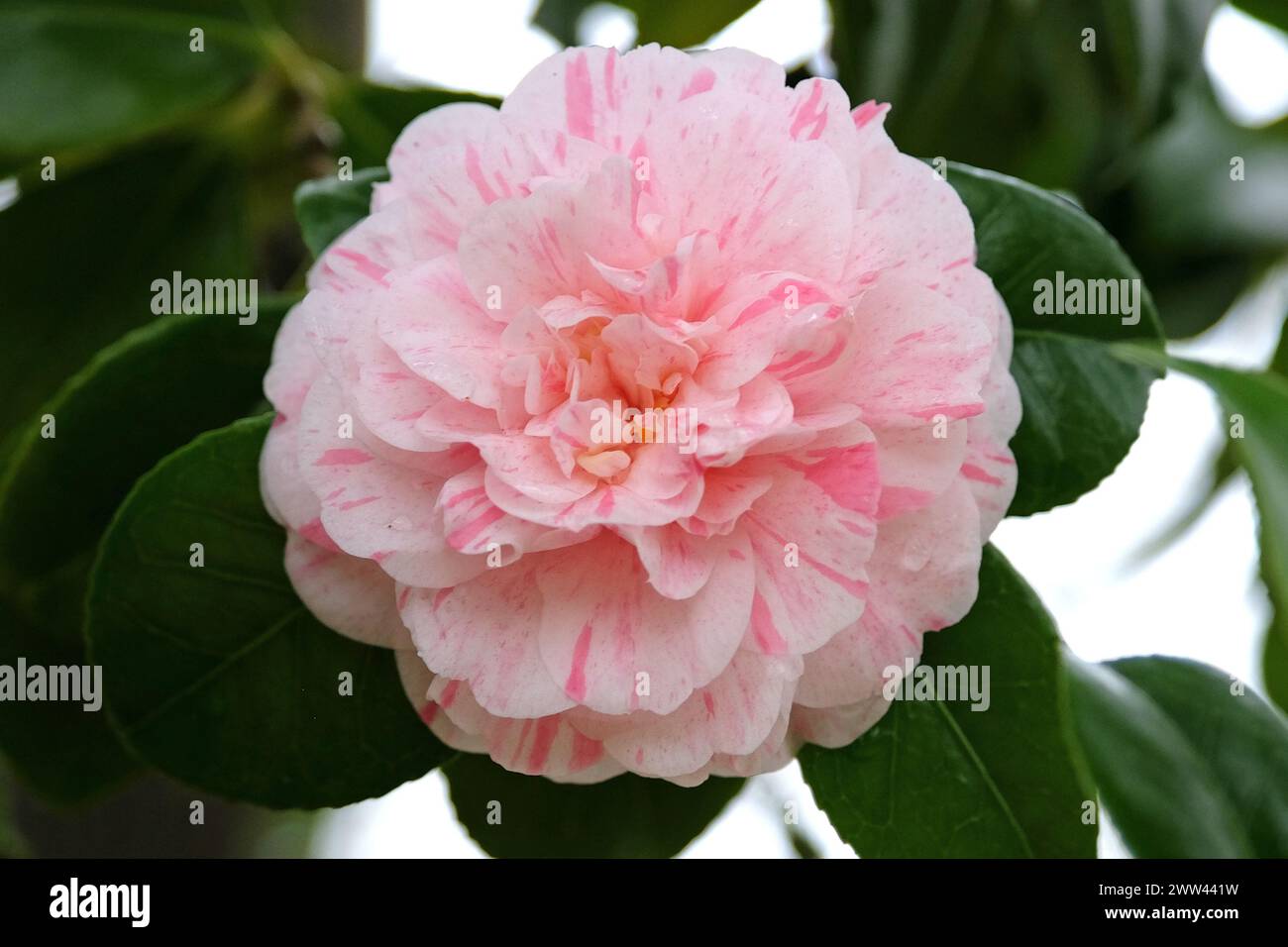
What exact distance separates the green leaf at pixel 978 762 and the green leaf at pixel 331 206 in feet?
1.33

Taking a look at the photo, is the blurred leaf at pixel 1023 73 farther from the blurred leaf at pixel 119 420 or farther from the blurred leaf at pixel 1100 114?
the blurred leaf at pixel 119 420

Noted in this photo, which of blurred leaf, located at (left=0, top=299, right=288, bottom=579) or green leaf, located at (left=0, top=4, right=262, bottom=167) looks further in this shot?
green leaf, located at (left=0, top=4, right=262, bottom=167)

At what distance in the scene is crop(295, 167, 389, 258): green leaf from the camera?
2.35 ft

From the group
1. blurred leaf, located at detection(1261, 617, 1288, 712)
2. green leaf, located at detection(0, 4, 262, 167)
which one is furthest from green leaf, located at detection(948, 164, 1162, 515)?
green leaf, located at detection(0, 4, 262, 167)

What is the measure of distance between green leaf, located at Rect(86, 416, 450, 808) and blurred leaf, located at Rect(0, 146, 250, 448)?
400 millimetres

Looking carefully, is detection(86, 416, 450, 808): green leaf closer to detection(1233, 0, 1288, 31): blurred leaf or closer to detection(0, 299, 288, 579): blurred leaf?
detection(0, 299, 288, 579): blurred leaf

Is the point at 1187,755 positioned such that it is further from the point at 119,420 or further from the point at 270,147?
the point at 270,147

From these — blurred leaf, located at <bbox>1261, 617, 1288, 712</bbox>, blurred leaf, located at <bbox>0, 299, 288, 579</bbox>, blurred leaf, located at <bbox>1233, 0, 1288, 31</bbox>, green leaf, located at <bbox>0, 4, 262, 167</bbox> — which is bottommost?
blurred leaf, located at <bbox>1261, 617, 1288, 712</bbox>

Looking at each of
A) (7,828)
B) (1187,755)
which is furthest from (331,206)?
(7,828)

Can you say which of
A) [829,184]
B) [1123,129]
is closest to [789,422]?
[829,184]

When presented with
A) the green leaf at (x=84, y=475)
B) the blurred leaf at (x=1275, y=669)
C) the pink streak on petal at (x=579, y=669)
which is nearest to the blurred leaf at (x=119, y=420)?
the green leaf at (x=84, y=475)

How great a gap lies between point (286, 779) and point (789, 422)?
373mm
